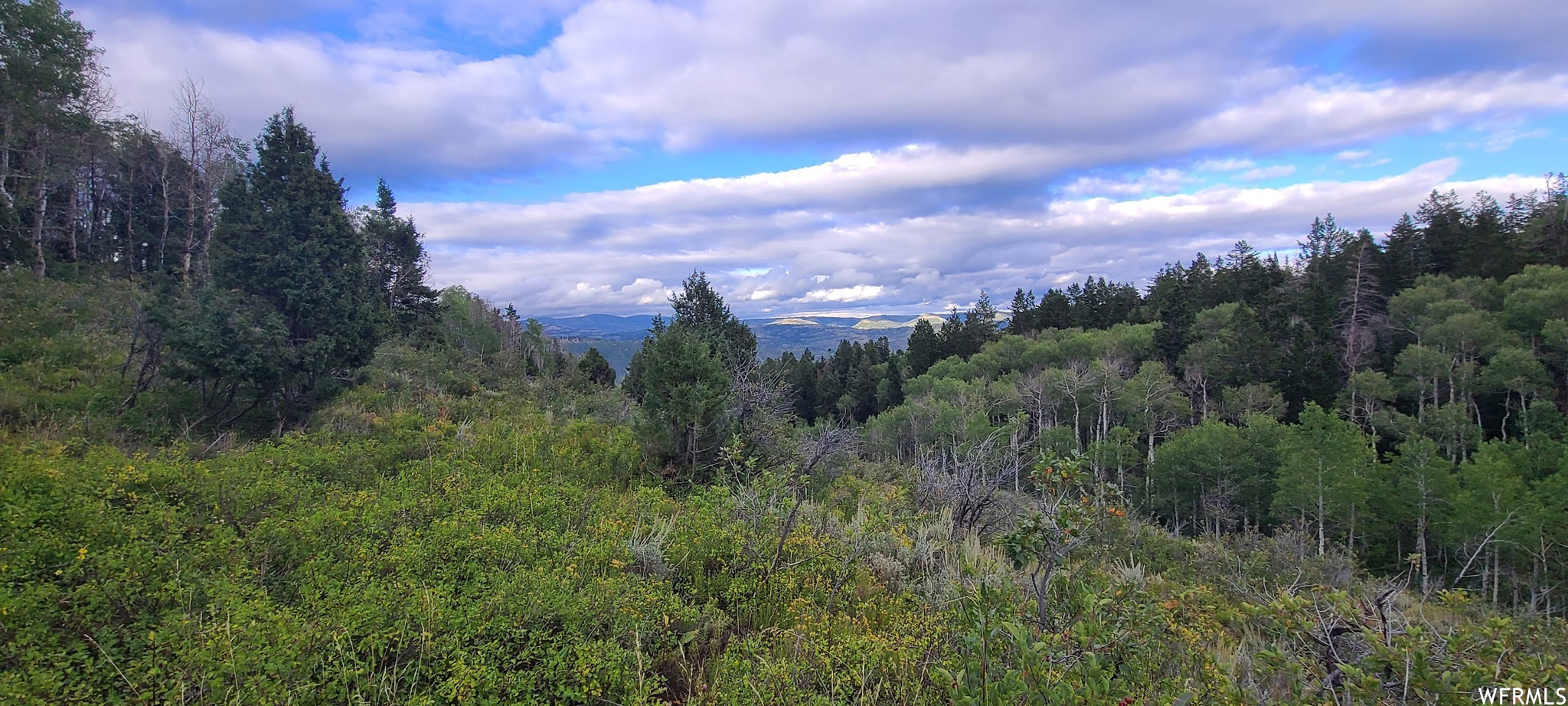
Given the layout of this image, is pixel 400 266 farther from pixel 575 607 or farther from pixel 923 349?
pixel 923 349

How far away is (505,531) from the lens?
386 cm

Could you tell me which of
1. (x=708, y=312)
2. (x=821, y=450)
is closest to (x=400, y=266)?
(x=708, y=312)

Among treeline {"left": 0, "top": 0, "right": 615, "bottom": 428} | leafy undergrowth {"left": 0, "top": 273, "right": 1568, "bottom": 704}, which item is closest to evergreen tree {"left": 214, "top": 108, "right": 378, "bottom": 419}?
treeline {"left": 0, "top": 0, "right": 615, "bottom": 428}

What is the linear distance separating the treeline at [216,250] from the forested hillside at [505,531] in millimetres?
79

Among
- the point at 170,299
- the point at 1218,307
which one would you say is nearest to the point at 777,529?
the point at 170,299

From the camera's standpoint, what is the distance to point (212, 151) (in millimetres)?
20312

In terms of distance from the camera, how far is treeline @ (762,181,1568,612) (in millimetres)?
23531

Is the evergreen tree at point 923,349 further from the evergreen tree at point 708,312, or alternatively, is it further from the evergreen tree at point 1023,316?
the evergreen tree at point 708,312

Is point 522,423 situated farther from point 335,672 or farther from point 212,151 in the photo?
point 212,151

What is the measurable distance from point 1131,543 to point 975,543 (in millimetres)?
4447
